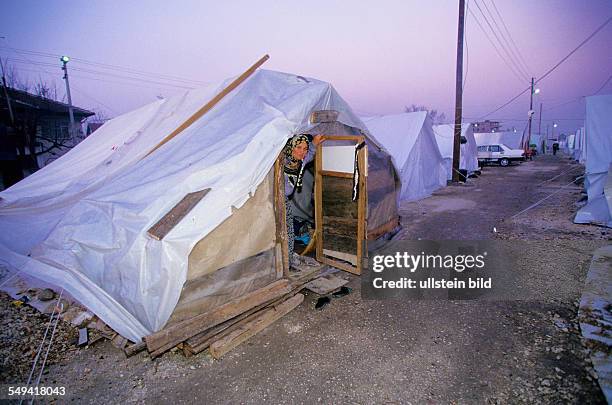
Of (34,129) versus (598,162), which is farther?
(34,129)

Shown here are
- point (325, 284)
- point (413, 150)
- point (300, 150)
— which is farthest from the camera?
point (413, 150)

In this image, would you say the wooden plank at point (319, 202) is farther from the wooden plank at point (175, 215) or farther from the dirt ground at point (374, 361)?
the wooden plank at point (175, 215)

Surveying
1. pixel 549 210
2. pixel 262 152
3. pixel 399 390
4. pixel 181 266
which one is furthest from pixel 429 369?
pixel 549 210

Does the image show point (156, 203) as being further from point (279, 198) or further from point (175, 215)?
point (279, 198)

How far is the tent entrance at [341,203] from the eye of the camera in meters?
4.93

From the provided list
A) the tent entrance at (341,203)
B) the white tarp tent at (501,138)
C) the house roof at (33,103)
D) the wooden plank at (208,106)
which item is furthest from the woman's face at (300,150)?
the white tarp tent at (501,138)

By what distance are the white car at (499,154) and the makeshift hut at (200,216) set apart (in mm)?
24568

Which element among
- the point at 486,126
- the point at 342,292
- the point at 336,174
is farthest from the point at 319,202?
the point at 486,126

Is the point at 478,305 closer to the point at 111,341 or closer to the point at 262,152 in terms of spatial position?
the point at 262,152

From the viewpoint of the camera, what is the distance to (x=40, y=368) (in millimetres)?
3129

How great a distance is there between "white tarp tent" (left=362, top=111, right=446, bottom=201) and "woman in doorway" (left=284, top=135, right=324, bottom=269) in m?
6.27

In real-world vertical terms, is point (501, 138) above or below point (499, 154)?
above

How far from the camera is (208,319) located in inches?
135

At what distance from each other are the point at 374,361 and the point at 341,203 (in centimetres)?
266
